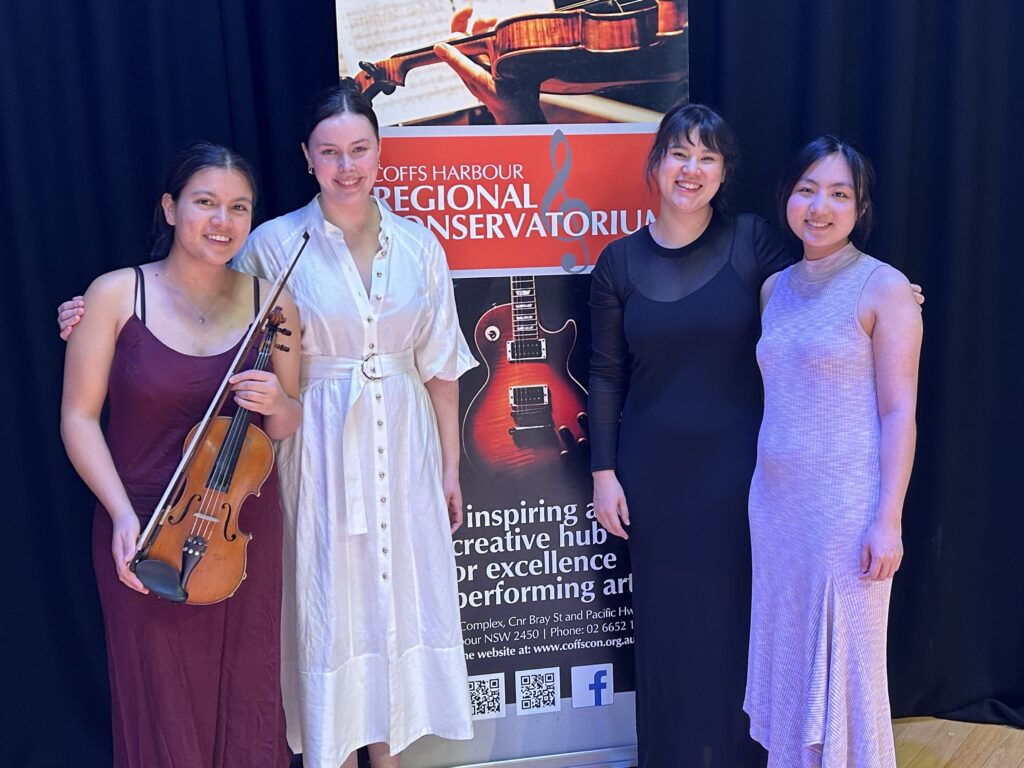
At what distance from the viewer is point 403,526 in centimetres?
215

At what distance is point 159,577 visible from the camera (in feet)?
5.49

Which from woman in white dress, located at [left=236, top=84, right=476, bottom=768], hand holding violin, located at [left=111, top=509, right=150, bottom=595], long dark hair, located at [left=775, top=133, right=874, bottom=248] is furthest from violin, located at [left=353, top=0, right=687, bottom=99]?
hand holding violin, located at [left=111, top=509, right=150, bottom=595]

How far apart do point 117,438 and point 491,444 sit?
99 centimetres

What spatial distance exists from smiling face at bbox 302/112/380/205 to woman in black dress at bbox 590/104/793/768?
0.61 m

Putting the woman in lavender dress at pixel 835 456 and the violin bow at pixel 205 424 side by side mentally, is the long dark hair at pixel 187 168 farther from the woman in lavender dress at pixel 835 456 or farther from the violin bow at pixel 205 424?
the woman in lavender dress at pixel 835 456

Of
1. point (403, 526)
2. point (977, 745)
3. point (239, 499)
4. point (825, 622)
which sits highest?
point (239, 499)

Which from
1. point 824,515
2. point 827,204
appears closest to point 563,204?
point 827,204

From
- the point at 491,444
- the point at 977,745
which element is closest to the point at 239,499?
the point at 491,444

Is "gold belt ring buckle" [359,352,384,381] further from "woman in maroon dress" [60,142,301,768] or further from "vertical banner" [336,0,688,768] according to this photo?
"vertical banner" [336,0,688,768]

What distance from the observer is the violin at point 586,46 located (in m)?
2.42

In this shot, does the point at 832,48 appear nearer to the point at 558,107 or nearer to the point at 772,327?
the point at 558,107

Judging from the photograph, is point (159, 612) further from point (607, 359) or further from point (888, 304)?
point (888, 304)

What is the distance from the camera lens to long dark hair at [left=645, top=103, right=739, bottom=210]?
2.14m

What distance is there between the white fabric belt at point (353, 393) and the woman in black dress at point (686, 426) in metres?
0.57
